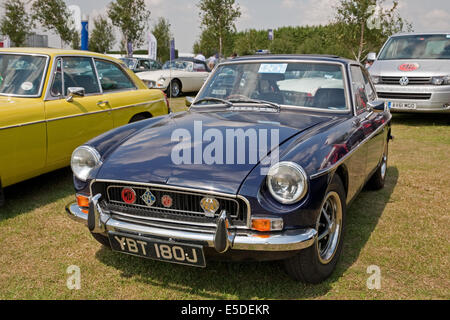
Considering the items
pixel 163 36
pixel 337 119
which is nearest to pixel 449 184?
pixel 337 119

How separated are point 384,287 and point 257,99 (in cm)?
184

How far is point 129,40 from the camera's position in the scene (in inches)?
1126

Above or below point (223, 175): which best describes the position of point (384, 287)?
below

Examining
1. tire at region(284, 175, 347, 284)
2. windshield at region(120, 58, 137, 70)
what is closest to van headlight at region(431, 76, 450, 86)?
tire at region(284, 175, 347, 284)

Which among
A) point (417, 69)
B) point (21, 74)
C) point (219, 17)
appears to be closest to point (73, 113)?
point (21, 74)

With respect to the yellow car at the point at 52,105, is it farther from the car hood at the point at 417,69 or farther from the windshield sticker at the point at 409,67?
the windshield sticker at the point at 409,67

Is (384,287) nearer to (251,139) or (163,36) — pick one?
(251,139)

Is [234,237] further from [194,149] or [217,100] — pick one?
[217,100]

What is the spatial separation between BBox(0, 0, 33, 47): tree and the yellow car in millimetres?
27489

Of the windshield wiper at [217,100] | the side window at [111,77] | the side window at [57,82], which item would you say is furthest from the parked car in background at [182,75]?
the windshield wiper at [217,100]

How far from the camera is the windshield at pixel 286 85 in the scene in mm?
3641

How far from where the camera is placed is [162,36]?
40062mm

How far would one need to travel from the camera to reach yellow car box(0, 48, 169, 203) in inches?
159

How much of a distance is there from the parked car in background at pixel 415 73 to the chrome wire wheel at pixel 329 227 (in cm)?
639
